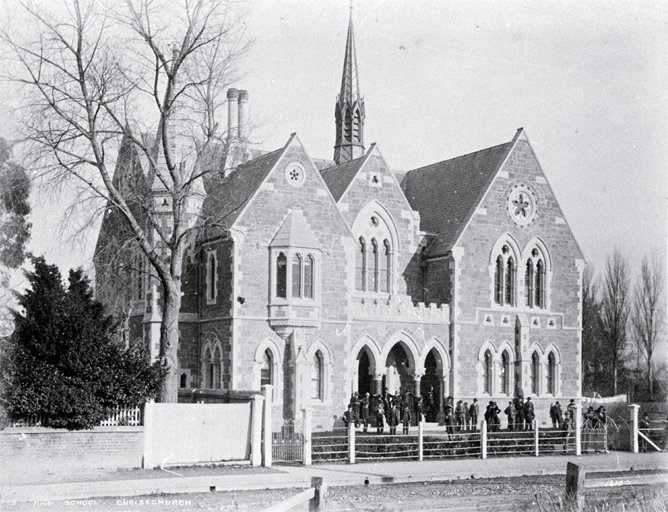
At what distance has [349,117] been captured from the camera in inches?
2152

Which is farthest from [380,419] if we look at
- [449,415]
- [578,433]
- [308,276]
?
[578,433]

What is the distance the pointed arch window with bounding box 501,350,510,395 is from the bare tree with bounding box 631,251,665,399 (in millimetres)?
26742

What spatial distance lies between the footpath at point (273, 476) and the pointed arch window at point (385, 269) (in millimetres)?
12712

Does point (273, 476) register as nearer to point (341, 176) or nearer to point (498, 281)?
point (341, 176)

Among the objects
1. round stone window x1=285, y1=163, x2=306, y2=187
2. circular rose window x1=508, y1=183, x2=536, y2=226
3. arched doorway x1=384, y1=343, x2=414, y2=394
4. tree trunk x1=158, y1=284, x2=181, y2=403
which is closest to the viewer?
tree trunk x1=158, y1=284, x2=181, y2=403

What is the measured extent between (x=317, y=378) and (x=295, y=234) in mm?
5155

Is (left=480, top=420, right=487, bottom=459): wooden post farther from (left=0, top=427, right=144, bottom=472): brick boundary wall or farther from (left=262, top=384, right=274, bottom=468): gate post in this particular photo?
(left=0, top=427, right=144, bottom=472): brick boundary wall

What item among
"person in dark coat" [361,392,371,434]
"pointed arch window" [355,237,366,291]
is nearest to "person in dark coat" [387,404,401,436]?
"person in dark coat" [361,392,371,434]

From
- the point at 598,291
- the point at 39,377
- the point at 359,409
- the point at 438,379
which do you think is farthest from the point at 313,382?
the point at 598,291

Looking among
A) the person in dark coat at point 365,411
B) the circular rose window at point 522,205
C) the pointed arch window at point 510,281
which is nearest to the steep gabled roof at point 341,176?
the circular rose window at point 522,205

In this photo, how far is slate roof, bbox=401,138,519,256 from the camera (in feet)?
128

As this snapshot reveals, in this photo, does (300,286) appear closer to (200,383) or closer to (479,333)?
(200,383)

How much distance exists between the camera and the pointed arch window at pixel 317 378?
34219 millimetres

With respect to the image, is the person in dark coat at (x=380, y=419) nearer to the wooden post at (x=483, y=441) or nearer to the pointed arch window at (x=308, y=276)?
the pointed arch window at (x=308, y=276)
